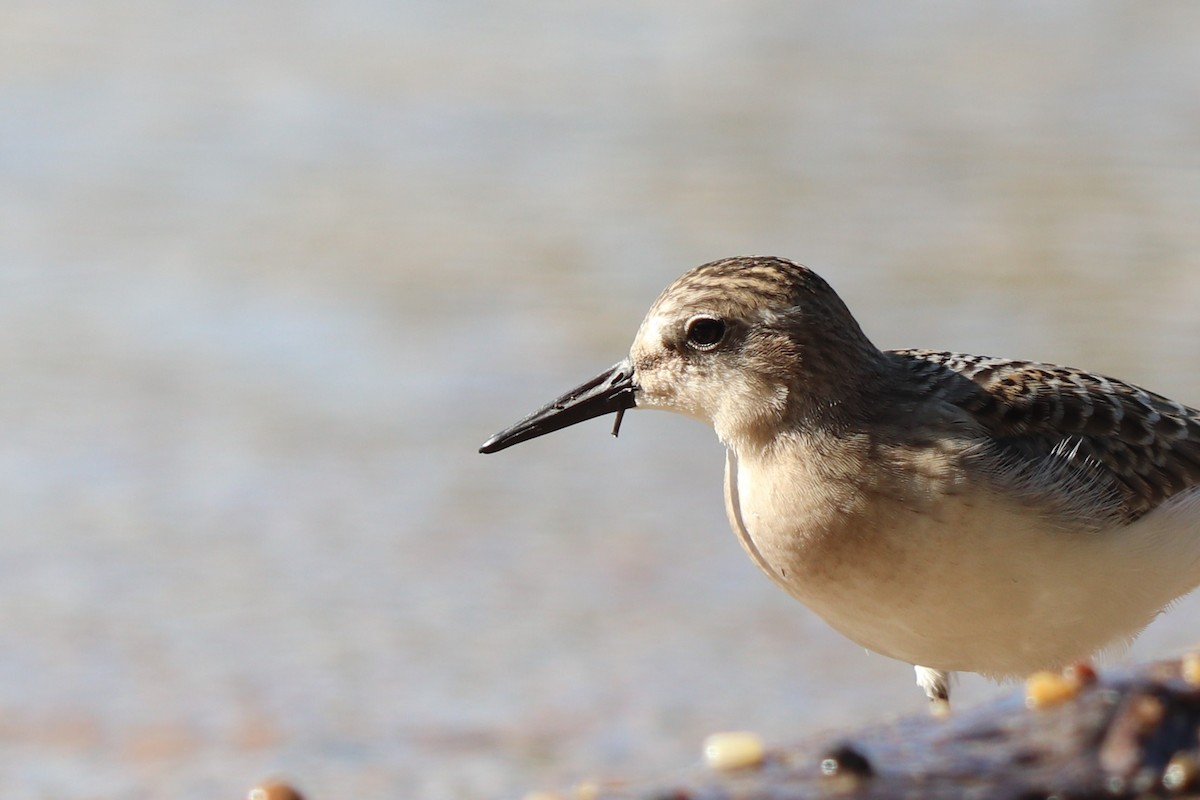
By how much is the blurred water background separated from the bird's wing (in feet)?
6.66

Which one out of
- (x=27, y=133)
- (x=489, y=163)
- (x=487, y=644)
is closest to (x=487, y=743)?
(x=487, y=644)

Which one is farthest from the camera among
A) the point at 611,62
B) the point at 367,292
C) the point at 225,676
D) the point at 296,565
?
the point at 611,62

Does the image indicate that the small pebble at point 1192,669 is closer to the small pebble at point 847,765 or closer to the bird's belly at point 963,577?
the bird's belly at point 963,577

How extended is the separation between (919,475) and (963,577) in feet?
1.04

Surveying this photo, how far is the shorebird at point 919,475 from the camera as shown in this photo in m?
5.34

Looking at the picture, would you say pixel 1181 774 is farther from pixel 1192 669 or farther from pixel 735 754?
pixel 735 754

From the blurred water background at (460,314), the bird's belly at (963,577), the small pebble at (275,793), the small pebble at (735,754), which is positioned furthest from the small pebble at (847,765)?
the blurred water background at (460,314)

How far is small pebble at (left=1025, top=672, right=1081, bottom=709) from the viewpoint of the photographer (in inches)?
179

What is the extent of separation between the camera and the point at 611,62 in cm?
1556

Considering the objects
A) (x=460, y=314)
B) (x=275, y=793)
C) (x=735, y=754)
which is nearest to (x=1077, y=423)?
(x=735, y=754)

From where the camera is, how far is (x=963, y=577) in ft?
17.4

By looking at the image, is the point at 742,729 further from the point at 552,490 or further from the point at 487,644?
the point at 552,490

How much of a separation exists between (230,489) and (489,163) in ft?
15.4

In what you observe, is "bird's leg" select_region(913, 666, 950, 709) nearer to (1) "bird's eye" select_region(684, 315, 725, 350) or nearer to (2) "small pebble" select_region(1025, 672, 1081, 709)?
(1) "bird's eye" select_region(684, 315, 725, 350)
